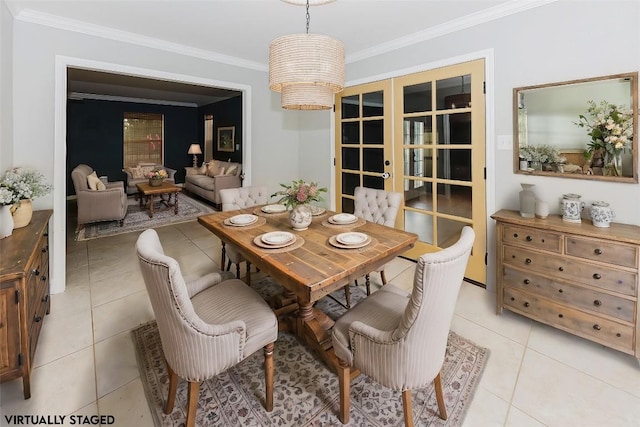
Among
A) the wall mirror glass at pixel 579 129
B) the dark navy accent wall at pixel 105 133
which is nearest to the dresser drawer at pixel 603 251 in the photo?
the wall mirror glass at pixel 579 129

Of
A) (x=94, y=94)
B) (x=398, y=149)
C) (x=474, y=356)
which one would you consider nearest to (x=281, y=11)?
(x=398, y=149)

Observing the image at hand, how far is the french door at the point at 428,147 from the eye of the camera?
8.94 ft

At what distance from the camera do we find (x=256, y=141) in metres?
4.15

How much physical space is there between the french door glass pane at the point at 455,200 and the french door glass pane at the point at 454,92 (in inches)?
30.1

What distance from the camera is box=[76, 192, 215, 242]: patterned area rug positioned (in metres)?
4.45

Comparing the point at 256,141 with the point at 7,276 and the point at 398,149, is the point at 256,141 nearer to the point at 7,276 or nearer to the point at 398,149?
the point at 398,149

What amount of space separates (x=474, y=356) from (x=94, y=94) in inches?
366

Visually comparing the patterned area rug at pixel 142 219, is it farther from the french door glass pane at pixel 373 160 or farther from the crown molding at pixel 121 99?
the french door glass pane at pixel 373 160

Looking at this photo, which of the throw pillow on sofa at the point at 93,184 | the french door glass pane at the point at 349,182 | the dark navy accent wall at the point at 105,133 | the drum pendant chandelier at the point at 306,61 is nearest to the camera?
the drum pendant chandelier at the point at 306,61

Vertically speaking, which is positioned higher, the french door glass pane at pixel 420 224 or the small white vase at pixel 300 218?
the small white vase at pixel 300 218

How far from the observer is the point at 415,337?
1151 mm

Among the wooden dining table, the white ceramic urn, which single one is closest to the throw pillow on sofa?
the wooden dining table

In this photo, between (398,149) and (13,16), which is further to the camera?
(398,149)

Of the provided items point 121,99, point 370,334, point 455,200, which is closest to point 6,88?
point 370,334
